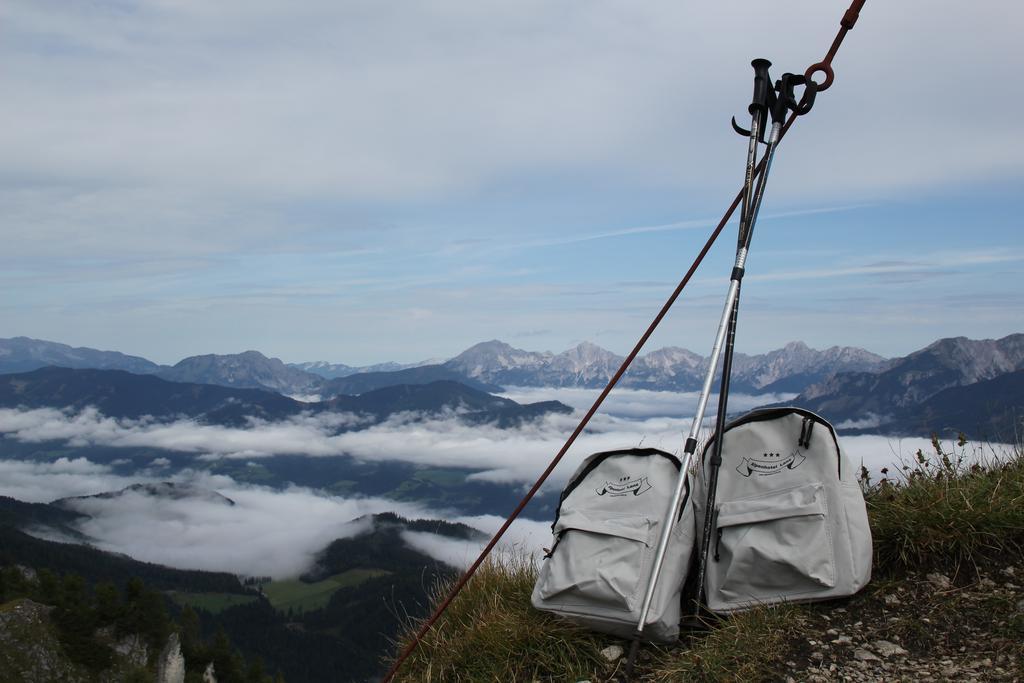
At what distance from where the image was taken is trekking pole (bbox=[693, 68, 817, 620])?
5176 mm

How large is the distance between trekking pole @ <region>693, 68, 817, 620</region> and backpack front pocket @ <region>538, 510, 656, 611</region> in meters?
0.42

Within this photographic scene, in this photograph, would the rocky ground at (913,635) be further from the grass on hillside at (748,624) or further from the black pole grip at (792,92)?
the black pole grip at (792,92)

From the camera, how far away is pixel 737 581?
199 inches

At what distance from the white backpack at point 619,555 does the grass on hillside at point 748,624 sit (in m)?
0.24

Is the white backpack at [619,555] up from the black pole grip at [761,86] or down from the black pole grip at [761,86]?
down

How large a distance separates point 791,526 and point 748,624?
2.13 ft

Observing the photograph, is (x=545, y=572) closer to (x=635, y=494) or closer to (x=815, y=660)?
(x=635, y=494)

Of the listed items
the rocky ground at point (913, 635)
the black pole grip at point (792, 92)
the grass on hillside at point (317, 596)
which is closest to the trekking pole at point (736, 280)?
the black pole grip at point (792, 92)

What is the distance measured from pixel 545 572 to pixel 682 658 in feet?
3.44

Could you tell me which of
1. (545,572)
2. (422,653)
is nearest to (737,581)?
(545,572)

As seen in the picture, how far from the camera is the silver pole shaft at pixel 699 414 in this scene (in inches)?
189

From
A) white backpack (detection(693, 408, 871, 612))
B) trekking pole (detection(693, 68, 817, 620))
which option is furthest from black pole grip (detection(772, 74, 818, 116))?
white backpack (detection(693, 408, 871, 612))

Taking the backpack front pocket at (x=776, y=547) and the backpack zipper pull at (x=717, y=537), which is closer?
the backpack front pocket at (x=776, y=547)

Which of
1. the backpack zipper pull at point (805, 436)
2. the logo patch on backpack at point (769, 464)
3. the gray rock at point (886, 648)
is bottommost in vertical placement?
the gray rock at point (886, 648)
